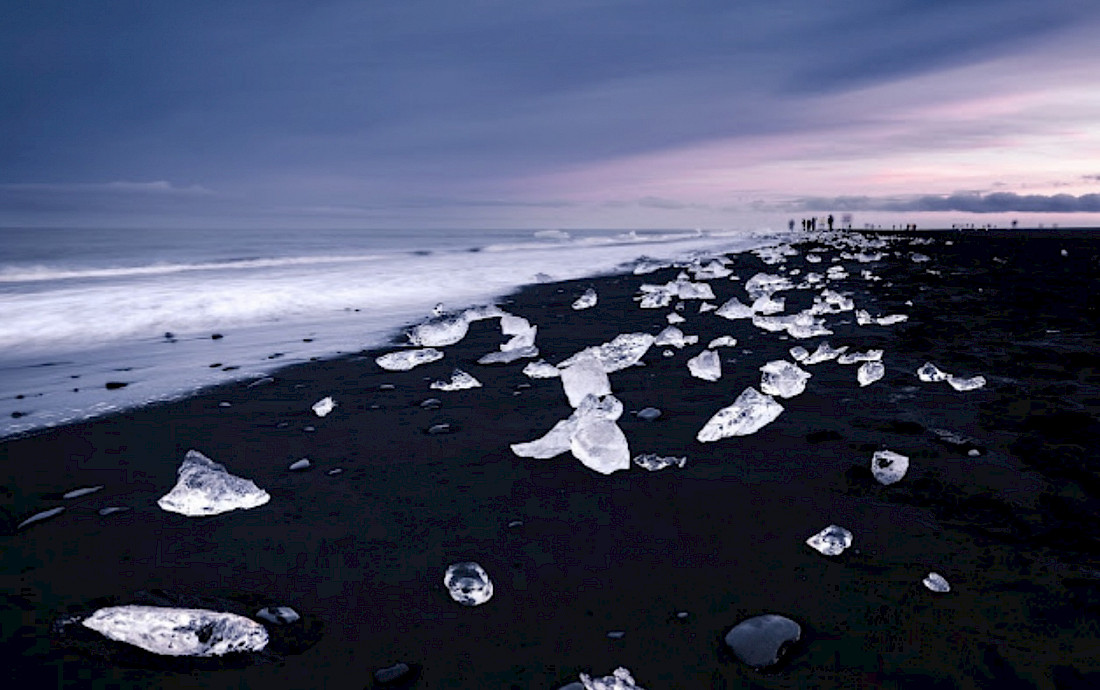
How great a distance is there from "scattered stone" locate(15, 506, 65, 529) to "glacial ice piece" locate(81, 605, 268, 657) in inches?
47.3

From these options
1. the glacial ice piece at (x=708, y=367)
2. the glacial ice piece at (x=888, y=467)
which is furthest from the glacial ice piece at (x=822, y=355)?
the glacial ice piece at (x=888, y=467)

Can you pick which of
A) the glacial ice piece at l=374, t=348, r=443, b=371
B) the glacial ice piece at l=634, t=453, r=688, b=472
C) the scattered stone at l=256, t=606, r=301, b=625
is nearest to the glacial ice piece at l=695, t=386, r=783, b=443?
the glacial ice piece at l=634, t=453, r=688, b=472

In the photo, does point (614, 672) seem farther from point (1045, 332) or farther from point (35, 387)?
point (1045, 332)

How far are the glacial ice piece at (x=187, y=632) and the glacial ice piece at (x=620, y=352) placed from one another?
3.46 meters

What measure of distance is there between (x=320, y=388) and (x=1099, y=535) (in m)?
4.59

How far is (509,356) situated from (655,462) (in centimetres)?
277

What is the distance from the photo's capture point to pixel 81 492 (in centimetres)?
288

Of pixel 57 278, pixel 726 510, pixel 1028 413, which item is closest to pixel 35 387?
pixel 726 510

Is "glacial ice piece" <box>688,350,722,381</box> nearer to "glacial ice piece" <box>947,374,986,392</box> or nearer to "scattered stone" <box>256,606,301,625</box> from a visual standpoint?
"glacial ice piece" <box>947,374,986,392</box>

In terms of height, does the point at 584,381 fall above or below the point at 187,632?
above

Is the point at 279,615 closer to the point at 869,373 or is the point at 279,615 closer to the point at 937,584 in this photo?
the point at 937,584

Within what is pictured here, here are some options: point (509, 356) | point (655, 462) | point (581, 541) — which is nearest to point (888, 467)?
point (655, 462)

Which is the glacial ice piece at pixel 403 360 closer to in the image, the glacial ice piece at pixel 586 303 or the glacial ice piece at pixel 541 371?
the glacial ice piece at pixel 541 371

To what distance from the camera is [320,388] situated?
15.4 feet
